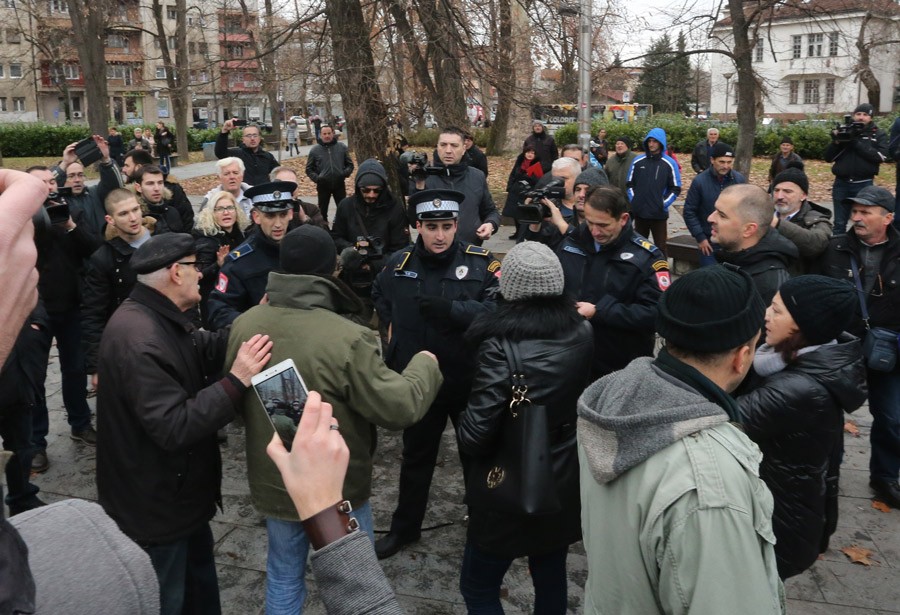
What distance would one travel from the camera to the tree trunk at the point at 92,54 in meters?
23.8

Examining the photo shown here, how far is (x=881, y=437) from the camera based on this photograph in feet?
15.9

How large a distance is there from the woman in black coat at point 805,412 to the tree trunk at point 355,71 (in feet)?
20.9

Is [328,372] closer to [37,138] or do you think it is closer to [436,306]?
[436,306]

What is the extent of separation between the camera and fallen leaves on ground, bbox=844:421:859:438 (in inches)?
234

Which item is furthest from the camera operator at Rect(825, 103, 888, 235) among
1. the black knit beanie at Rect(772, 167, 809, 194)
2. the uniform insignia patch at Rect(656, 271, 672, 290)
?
the uniform insignia patch at Rect(656, 271, 672, 290)

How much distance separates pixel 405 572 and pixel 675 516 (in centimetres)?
281

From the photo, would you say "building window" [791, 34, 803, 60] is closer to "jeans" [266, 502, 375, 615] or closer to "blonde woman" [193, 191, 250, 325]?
"blonde woman" [193, 191, 250, 325]

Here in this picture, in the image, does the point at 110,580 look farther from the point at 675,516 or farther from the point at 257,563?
the point at 257,563

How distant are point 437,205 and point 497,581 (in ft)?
6.79

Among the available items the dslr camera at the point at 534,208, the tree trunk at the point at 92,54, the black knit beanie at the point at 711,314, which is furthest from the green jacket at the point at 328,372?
the tree trunk at the point at 92,54

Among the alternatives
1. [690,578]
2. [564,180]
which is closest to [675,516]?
[690,578]

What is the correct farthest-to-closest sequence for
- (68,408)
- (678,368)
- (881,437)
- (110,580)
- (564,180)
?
(564,180), (68,408), (881,437), (678,368), (110,580)

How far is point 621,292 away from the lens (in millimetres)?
4281

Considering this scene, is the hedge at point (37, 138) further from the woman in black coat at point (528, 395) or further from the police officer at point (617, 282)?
the woman in black coat at point (528, 395)
